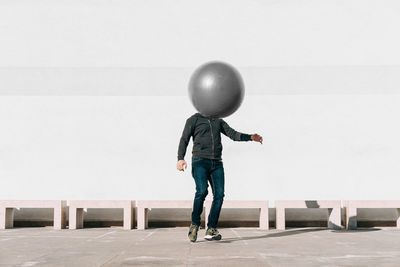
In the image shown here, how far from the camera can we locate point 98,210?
19.7ft

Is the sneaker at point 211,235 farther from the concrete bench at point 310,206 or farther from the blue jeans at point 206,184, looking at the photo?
the concrete bench at point 310,206

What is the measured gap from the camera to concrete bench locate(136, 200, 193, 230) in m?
5.59

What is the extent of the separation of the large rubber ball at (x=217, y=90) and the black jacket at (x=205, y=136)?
191mm

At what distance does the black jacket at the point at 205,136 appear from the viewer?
13.2 feet

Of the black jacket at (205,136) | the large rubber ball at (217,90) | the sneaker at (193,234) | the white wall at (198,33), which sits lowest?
the sneaker at (193,234)

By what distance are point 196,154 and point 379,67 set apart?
4.19 m

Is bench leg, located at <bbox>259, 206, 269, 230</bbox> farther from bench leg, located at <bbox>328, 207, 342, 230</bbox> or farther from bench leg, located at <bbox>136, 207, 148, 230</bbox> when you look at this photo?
bench leg, located at <bbox>136, 207, 148, 230</bbox>

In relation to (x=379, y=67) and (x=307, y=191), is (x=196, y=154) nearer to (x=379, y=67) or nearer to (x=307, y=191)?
(x=307, y=191)

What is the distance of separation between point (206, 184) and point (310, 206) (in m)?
2.07

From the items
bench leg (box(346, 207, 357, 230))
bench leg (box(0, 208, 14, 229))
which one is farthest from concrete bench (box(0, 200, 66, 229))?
bench leg (box(346, 207, 357, 230))

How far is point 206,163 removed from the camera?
13.1 ft

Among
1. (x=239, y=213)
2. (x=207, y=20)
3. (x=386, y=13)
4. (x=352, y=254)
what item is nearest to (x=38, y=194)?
(x=239, y=213)

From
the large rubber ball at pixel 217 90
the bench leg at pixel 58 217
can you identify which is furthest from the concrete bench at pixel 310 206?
the bench leg at pixel 58 217

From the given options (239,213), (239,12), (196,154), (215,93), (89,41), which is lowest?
(239,213)
